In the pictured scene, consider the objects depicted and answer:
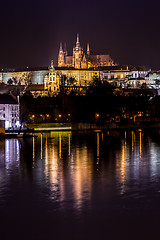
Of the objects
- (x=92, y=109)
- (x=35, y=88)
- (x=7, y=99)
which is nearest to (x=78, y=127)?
(x=92, y=109)

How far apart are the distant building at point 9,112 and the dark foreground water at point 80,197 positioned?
3350 centimetres

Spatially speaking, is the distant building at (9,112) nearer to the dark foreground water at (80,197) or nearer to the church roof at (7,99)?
the church roof at (7,99)

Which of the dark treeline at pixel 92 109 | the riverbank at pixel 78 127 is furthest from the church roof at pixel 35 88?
the riverbank at pixel 78 127

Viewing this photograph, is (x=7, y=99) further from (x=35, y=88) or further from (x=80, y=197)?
(x=35, y=88)

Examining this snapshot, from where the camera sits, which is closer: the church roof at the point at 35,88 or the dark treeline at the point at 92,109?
the dark treeline at the point at 92,109

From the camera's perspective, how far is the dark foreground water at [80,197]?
16.6 m

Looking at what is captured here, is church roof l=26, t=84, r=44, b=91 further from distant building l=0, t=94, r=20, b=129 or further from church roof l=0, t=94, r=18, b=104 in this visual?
distant building l=0, t=94, r=20, b=129

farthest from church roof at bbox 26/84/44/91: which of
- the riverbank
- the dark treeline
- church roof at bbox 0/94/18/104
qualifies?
church roof at bbox 0/94/18/104

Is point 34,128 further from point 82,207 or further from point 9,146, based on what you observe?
point 82,207

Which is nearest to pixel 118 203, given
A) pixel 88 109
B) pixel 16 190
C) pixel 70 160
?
pixel 16 190

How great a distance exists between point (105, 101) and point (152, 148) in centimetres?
4034

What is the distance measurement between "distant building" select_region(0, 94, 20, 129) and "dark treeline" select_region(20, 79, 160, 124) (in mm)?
1223

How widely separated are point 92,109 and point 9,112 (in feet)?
49.7

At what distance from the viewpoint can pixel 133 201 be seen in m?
19.8
